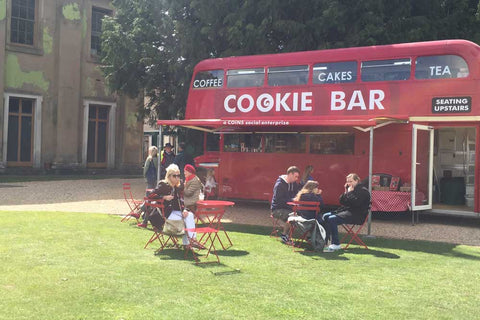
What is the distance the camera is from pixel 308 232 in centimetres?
870

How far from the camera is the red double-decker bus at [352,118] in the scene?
1152 cm

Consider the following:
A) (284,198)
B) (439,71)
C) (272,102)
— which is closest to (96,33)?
(272,102)

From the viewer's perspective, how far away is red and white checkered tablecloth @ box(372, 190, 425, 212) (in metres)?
11.9

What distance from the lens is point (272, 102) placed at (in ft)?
44.9

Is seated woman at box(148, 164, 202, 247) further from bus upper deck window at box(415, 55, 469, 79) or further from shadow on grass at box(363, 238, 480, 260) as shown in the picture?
bus upper deck window at box(415, 55, 469, 79)

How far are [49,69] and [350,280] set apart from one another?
69.5 ft

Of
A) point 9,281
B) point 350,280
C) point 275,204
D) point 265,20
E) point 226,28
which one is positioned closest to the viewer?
point 9,281

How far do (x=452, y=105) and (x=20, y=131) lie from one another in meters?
18.9

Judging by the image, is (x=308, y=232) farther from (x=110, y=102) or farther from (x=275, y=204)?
(x=110, y=102)

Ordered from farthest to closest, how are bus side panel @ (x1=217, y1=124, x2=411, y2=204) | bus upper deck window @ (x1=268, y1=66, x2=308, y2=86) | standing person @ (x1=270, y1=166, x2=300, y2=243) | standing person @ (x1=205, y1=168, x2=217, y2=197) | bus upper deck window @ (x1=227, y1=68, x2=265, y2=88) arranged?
standing person @ (x1=205, y1=168, x2=217, y2=197)
bus upper deck window @ (x1=227, y1=68, x2=265, y2=88)
bus upper deck window @ (x1=268, y1=66, x2=308, y2=86)
bus side panel @ (x1=217, y1=124, x2=411, y2=204)
standing person @ (x1=270, y1=166, x2=300, y2=243)

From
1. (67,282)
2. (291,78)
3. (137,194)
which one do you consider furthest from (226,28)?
(67,282)

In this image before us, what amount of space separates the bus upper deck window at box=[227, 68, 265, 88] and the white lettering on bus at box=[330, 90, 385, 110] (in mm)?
2185

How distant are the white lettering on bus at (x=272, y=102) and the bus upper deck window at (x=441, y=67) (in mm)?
2726

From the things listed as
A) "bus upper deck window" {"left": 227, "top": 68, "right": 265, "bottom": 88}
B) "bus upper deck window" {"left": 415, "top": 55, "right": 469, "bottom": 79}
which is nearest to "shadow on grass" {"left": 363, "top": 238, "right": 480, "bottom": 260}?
"bus upper deck window" {"left": 415, "top": 55, "right": 469, "bottom": 79}
